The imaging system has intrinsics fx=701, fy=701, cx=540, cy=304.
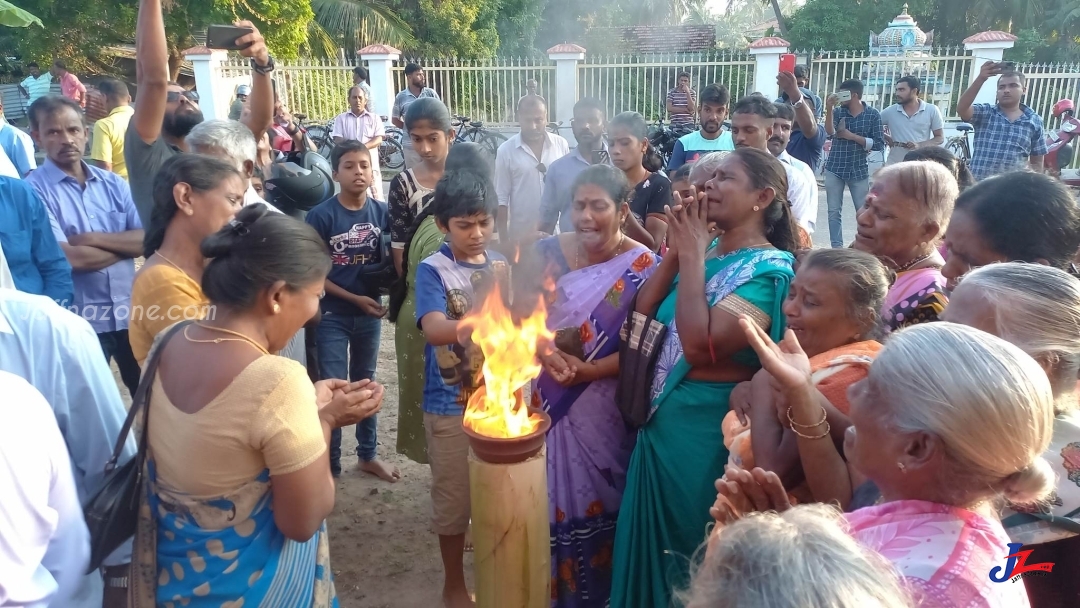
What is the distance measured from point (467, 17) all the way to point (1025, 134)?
58.8 feet

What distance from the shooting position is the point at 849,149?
866 centimetres

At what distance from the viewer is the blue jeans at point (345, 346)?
4.15 meters

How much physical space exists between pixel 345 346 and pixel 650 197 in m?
2.19

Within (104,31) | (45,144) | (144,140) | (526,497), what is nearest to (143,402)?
(526,497)

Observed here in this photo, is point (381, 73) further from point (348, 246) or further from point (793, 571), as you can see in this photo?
point (793, 571)

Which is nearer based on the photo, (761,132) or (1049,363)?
(1049,363)

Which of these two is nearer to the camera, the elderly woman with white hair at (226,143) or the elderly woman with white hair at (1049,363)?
the elderly woman with white hair at (1049,363)

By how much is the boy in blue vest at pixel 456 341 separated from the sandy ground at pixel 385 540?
1.08ft

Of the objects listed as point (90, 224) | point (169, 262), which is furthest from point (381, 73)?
point (169, 262)

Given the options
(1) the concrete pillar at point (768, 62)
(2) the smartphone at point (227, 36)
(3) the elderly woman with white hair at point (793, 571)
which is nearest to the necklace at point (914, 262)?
Result: (3) the elderly woman with white hair at point (793, 571)

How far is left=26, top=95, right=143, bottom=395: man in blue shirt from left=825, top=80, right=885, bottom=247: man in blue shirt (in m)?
7.54

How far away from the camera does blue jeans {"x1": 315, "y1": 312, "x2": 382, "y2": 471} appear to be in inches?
163

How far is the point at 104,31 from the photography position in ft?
57.3

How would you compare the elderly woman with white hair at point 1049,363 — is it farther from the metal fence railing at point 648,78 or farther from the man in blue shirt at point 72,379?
the metal fence railing at point 648,78
